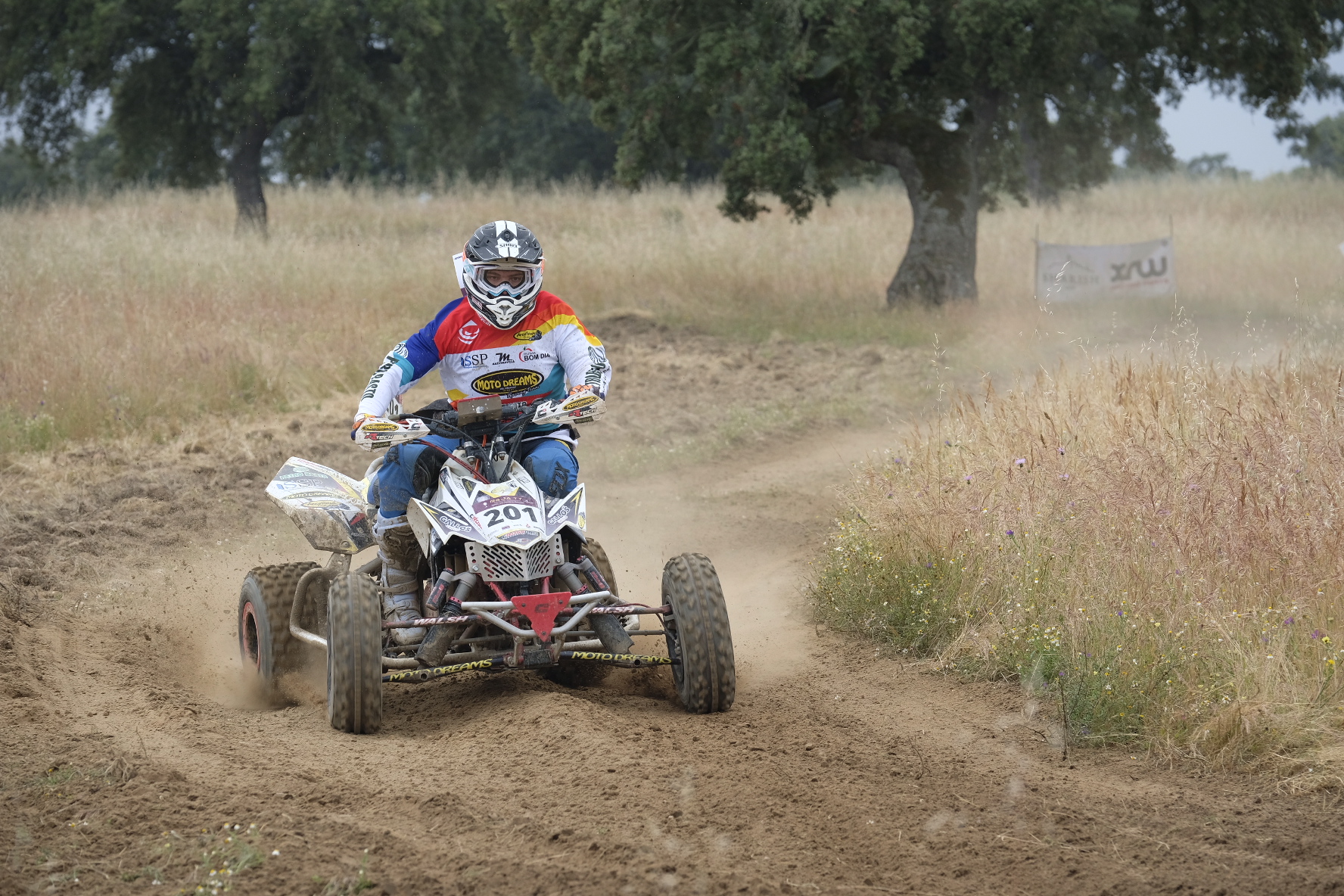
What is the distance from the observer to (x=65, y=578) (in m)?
8.27

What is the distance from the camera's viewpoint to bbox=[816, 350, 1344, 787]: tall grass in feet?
17.8

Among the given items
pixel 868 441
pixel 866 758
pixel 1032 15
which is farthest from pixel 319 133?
pixel 866 758

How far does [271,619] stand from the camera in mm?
6703

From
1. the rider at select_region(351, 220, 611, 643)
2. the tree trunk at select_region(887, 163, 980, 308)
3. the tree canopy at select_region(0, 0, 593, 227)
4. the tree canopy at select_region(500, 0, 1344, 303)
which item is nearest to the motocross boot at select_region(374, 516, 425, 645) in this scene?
the rider at select_region(351, 220, 611, 643)

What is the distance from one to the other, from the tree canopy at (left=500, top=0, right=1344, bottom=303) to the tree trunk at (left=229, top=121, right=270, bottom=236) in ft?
28.1

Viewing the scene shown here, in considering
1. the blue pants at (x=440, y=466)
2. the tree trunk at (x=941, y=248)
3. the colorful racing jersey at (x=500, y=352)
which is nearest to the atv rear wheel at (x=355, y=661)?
the blue pants at (x=440, y=466)

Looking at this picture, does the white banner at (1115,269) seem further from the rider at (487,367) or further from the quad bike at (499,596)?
the quad bike at (499,596)

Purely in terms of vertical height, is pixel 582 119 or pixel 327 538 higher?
pixel 582 119

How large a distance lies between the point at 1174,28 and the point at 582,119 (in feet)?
103

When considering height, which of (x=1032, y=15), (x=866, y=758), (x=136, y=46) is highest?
(x=136, y=46)

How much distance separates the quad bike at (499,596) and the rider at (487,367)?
109mm

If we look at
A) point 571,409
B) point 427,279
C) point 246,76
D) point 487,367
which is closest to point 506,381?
point 487,367

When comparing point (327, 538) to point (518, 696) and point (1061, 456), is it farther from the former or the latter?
point (1061, 456)

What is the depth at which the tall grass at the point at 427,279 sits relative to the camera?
41.4 feet
